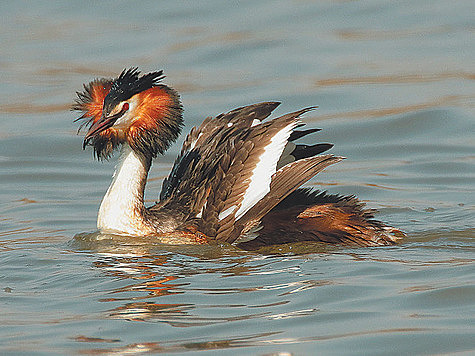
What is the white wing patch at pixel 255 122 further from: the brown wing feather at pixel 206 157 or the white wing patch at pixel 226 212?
the white wing patch at pixel 226 212

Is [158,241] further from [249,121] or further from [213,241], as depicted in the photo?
[249,121]

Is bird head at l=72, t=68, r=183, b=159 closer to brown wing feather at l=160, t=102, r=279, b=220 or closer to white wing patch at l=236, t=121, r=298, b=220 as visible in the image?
brown wing feather at l=160, t=102, r=279, b=220

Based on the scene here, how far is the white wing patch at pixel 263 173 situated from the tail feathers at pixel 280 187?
0.03 meters

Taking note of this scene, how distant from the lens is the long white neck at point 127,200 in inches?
316

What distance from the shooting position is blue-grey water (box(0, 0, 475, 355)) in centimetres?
602

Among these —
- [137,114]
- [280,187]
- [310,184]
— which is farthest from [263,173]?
[310,184]

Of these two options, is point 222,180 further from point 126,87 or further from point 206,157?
point 126,87

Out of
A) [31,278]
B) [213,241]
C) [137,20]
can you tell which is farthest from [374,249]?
[137,20]

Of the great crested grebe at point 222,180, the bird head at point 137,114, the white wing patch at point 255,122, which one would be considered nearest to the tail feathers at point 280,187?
the great crested grebe at point 222,180

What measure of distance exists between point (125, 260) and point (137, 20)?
970 centimetres

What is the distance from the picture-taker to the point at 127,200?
26.5ft

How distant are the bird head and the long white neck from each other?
4.0 inches

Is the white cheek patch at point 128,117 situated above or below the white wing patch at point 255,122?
above

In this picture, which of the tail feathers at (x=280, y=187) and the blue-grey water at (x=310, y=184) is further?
the tail feathers at (x=280, y=187)
